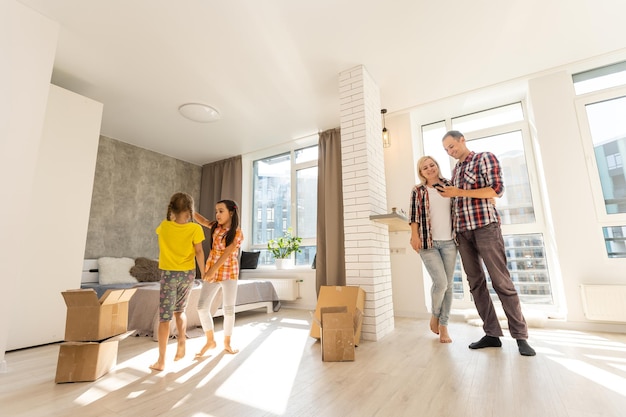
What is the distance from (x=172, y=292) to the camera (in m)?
1.86

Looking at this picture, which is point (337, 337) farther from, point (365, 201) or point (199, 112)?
point (199, 112)

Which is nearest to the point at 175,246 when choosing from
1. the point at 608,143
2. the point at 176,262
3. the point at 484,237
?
the point at 176,262

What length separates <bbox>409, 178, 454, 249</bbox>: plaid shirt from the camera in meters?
2.28

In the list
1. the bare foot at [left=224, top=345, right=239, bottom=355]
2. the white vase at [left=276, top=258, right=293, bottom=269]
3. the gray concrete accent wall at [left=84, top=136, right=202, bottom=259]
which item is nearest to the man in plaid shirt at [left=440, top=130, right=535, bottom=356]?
the bare foot at [left=224, top=345, right=239, bottom=355]

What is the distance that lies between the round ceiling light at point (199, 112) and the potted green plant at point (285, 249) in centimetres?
201

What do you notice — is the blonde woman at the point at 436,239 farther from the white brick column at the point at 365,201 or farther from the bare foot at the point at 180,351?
the bare foot at the point at 180,351

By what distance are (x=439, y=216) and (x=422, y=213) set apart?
128 mm

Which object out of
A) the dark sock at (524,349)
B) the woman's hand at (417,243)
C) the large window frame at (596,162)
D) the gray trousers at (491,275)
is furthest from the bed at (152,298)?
the large window frame at (596,162)

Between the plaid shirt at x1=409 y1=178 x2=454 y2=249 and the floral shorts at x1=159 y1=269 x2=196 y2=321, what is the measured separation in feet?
5.79

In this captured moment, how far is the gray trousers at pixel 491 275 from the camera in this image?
192 cm

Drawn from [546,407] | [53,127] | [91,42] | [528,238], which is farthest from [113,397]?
[528,238]

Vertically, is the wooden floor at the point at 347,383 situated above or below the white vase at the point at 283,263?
below

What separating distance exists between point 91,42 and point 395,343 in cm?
360

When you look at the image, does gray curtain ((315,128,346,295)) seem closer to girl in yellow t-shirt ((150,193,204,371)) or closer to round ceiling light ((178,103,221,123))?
round ceiling light ((178,103,221,123))
